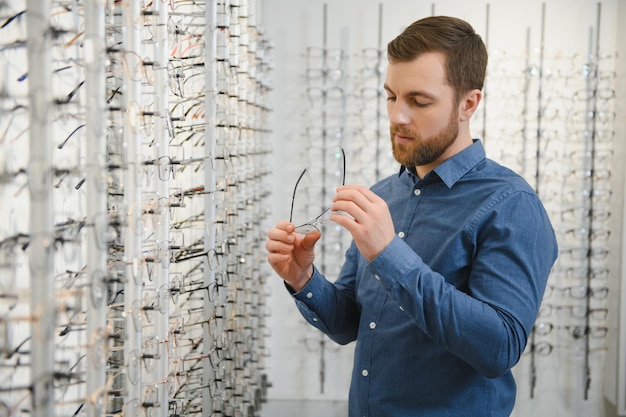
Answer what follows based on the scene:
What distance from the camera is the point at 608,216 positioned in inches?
182

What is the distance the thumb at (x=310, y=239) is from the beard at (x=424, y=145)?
0.25 m

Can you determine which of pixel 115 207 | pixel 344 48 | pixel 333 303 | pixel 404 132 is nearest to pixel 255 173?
pixel 344 48

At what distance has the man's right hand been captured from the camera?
1.67 m

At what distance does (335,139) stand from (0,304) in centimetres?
348

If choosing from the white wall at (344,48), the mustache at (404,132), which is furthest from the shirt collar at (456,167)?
the white wall at (344,48)

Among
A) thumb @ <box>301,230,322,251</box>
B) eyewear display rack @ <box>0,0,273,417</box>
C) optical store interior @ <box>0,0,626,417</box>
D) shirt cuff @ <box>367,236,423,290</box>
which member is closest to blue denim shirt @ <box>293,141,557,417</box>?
shirt cuff @ <box>367,236,423,290</box>

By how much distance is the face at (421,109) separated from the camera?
155cm

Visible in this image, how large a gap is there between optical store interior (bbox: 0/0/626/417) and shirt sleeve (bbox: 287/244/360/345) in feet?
1.05

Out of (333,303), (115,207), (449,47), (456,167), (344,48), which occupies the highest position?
(344,48)

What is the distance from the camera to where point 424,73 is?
5.09ft

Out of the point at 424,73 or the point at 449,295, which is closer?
the point at 449,295

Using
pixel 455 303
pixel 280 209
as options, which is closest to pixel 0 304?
pixel 455 303

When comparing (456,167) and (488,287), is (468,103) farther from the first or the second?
(488,287)

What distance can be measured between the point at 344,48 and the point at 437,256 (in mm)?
3270
